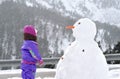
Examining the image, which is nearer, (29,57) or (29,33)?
(29,57)

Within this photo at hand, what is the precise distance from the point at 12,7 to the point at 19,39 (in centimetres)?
3604

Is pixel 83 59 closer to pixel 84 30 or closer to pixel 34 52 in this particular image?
pixel 84 30

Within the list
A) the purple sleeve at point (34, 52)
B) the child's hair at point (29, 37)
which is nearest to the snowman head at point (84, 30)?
the purple sleeve at point (34, 52)

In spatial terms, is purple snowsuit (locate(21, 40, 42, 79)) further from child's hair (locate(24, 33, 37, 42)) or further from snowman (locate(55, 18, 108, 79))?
snowman (locate(55, 18, 108, 79))

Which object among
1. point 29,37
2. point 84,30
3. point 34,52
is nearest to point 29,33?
point 29,37

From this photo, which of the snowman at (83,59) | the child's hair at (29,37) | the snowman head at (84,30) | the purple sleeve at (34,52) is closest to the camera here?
the snowman at (83,59)

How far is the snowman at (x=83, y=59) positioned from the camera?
682 centimetres

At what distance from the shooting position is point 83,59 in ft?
22.5

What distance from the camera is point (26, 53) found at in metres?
8.20

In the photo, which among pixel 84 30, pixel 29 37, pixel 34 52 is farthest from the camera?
pixel 29 37

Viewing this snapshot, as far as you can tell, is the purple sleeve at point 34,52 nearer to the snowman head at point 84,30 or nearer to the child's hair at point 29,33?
the child's hair at point 29,33

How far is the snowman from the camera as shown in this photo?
6.82 metres

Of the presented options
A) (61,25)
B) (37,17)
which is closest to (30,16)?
(37,17)

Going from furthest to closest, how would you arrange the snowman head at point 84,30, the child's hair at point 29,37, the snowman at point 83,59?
the child's hair at point 29,37 < the snowman head at point 84,30 < the snowman at point 83,59
